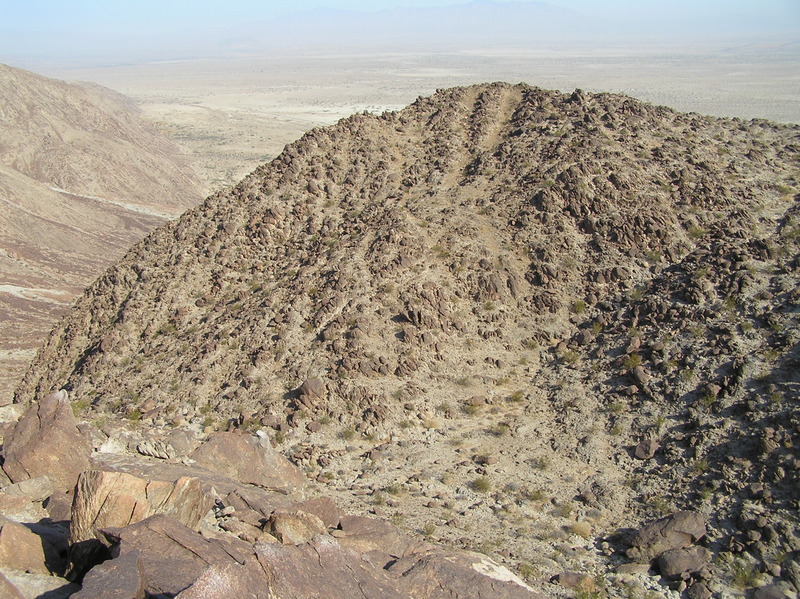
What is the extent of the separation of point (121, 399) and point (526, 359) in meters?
10.5

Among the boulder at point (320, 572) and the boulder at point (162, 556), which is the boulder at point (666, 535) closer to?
the boulder at point (320, 572)

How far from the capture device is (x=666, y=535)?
1115 centimetres

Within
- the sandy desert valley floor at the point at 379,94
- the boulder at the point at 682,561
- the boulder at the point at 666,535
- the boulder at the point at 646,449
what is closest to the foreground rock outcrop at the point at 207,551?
the boulder at the point at 666,535

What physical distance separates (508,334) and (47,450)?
11.1 m

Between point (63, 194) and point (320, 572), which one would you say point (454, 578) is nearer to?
point (320, 572)

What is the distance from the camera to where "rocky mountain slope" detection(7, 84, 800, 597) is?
12.0 meters

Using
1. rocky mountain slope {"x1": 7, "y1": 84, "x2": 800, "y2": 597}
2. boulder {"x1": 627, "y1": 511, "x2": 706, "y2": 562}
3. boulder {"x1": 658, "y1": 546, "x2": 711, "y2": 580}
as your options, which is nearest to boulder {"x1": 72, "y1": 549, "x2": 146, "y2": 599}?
rocky mountain slope {"x1": 7, "y1": 84, "x2": 800, "y2": 597}

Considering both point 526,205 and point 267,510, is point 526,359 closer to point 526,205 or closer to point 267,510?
point 526,205

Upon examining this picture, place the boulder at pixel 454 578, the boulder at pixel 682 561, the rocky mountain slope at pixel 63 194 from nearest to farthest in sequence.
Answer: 1. the boulder at pixel 454 578
2. the boulder at pixel 682 561
3. the rocky mountain slope at pixel 63 194

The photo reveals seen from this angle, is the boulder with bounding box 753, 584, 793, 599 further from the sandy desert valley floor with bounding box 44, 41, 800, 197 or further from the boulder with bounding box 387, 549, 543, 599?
the sandy desert valley floor with bounding box 44, 41, 800, 197

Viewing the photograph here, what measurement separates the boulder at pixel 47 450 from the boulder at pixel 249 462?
2423 millimetres

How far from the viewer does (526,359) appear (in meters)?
16.5

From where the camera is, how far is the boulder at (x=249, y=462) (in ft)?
41.1

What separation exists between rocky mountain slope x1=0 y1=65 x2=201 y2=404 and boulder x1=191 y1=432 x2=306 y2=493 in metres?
15.6
